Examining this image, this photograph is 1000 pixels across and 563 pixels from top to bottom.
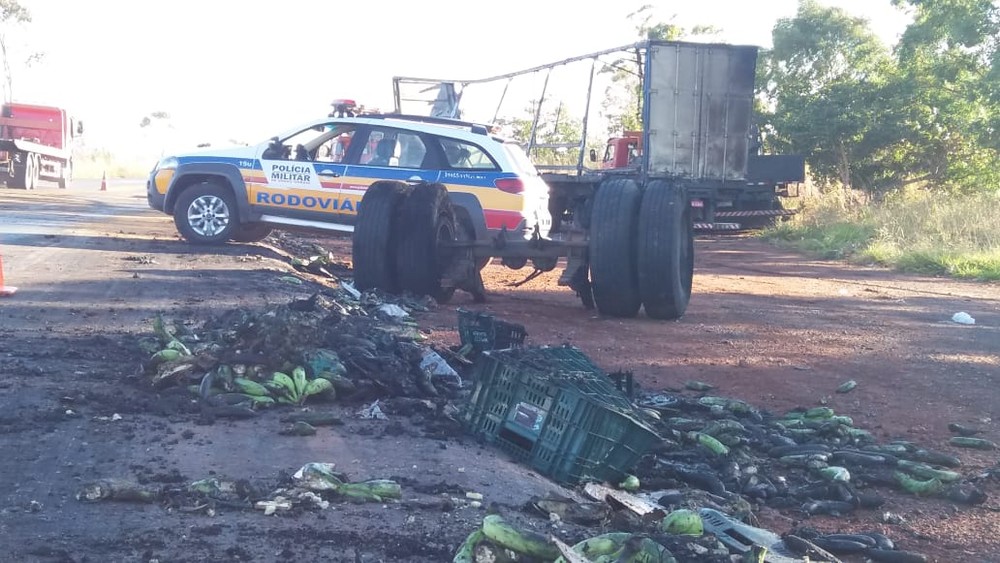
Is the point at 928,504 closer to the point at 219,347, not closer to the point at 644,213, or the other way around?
the point at 219,347

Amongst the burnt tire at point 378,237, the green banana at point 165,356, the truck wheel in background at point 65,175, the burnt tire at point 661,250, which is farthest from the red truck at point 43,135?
the green banana at point 165,356

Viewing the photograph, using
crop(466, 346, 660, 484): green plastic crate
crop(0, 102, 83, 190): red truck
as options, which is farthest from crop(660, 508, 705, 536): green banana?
crop(0, 102, 83, 190): red truck

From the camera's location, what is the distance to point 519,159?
517 inches

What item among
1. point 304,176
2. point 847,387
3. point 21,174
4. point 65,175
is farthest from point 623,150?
point 65,175

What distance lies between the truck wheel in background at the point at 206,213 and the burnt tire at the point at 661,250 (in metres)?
6.10

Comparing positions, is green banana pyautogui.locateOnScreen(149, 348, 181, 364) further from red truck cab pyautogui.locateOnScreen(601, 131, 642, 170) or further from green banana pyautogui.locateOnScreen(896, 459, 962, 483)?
red truck cab pyautogui.locateOnScreen(601, 131, 642, 170)

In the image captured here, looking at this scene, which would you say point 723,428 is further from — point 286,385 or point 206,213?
point 206,213

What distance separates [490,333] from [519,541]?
3957 mm

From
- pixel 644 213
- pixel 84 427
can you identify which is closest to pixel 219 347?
pixel 84 427

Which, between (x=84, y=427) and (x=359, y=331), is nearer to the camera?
(x=84, y=427)

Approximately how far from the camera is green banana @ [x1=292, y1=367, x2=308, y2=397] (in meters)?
6.02

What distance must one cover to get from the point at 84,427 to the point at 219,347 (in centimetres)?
136

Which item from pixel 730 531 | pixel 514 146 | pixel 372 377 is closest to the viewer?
pixel 730 531

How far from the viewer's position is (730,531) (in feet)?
14.1
